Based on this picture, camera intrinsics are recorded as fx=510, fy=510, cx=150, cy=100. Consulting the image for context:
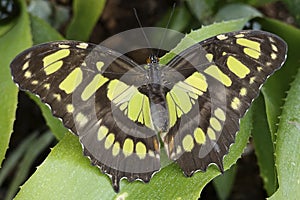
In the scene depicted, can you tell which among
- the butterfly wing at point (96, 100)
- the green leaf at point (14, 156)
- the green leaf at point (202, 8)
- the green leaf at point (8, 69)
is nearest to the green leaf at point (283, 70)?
the green leaf at point (202, 8)

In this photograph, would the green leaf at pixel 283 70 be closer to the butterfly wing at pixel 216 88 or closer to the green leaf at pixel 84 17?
the butterfly wing at pixel 216 88

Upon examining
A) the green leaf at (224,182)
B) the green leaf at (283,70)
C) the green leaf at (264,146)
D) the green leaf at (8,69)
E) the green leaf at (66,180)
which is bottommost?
the green leaf at (224,182)

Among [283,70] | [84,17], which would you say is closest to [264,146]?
[283,70]

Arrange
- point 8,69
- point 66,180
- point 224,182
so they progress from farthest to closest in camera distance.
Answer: point 224,182, point 8,69, point 66,180

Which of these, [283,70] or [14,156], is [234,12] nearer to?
[283,70]

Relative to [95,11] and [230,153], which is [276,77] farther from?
[95,11]

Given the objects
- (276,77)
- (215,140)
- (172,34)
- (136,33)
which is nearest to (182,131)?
(215,140)
